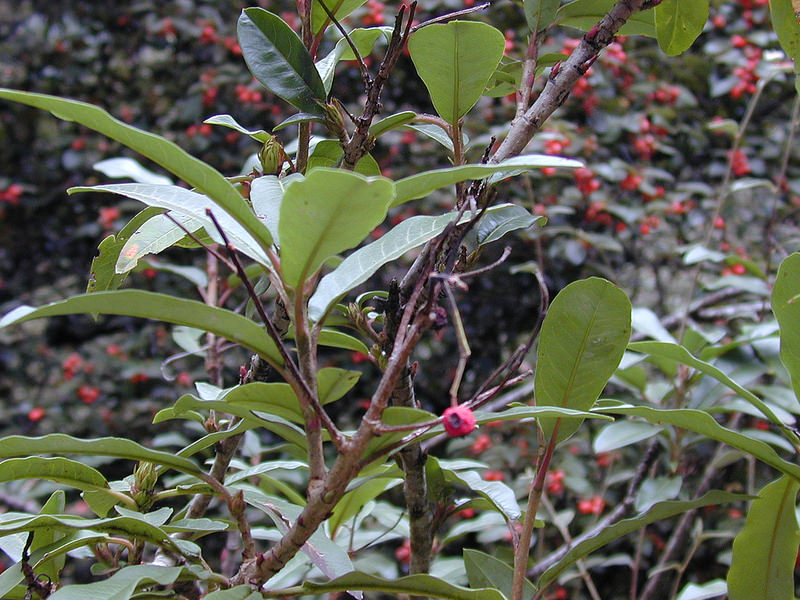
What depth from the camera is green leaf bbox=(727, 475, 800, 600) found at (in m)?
0.69

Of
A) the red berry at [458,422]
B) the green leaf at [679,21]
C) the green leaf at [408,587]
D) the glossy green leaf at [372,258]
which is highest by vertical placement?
the green leaf at [679,21]

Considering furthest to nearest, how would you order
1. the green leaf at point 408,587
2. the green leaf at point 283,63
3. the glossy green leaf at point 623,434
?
1. the glossy green leaf at point 623,434
2. the green leaf at point 283,63
3. the green leaf at point 408,587

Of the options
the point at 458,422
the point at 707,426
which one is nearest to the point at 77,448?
the point at 458,422

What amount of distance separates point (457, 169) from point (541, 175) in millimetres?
1685

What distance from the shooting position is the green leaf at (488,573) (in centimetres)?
68

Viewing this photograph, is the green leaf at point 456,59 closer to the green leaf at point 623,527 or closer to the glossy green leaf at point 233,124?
the glossy green leaf at point 233,124

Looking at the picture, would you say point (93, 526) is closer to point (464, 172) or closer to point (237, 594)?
point (237, 594)

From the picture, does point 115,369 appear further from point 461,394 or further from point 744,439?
point 744,439

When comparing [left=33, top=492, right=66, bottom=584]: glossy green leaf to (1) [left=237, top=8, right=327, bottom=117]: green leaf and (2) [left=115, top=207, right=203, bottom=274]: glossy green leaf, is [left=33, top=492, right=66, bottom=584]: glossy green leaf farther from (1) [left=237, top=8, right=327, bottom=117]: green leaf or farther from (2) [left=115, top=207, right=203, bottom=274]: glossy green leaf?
(1) [left=237, top=8, right=327, bottom=117]: green leaf

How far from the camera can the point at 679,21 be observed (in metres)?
0.70

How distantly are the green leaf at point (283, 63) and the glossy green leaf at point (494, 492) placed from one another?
0.38m

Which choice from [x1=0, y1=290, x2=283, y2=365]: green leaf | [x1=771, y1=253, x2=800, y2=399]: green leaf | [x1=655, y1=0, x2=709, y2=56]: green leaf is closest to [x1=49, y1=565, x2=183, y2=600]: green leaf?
[x1=0, y1=290, x2=283, y2=365]: green leaf

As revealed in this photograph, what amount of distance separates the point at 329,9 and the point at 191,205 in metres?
0.25

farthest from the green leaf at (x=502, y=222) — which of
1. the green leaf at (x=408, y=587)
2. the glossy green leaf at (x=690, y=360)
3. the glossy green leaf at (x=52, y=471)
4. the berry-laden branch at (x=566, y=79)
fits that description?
the glossy green leaf at (x=52, y=471)
